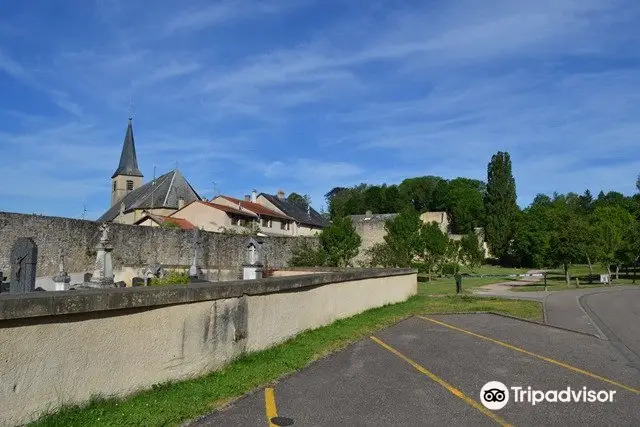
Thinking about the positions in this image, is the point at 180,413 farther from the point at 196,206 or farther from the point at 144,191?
the point at 144,191

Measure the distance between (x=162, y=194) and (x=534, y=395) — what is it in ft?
180

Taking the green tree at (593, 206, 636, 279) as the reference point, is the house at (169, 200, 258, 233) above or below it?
above

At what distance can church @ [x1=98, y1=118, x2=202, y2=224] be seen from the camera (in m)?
56.2

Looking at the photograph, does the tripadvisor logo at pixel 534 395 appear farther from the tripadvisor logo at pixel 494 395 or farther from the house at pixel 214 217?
the house at pixel 214 217

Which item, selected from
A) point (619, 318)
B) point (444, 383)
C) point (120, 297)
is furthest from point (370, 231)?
point (120, 297)

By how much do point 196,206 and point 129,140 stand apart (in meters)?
27.8

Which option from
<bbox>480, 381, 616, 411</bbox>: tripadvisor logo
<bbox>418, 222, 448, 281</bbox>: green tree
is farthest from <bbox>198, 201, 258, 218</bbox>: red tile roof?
<bbox>480, 381, 616, 411</bbox>: tripadvisor logo

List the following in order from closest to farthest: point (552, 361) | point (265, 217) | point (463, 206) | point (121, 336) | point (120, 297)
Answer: point (120, 297) < point (121, 336) < point (552, 361) < point (265, 217) < point (463, 206)

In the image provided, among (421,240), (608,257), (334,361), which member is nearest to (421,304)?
(334,361)

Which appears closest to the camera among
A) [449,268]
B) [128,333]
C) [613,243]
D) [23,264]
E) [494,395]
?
[128,333]

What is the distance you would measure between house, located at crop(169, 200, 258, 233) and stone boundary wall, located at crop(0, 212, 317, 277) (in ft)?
34.2

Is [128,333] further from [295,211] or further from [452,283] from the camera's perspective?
[295,211]

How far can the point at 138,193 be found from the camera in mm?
62469

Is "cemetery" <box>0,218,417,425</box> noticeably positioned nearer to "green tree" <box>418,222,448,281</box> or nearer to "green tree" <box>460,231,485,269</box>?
"green tree" <box>418,222,448,281</box>
